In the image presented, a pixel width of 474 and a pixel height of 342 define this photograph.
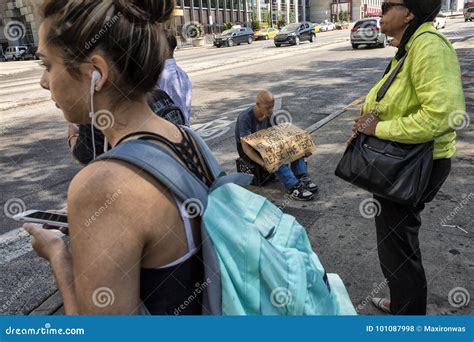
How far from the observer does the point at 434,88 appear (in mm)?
1997

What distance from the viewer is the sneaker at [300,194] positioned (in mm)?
4723

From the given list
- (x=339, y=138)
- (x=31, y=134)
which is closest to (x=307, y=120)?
(x=339, y=138)

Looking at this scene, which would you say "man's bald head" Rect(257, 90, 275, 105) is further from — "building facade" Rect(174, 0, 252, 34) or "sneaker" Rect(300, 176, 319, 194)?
"building facade" Rect(174, 0, 252, 34)

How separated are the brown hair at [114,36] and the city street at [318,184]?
10.3 inches

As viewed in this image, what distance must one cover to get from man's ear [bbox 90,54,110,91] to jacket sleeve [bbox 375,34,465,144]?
1560 millimetres

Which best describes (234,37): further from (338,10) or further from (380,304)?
(338,10)

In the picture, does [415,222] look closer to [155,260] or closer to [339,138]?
[155,260]

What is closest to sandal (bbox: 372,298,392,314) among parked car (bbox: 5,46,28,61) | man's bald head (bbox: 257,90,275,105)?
man's bald head (bbox: 257,90,275,105)

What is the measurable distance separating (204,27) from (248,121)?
4742cm

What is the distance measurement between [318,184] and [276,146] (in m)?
0.72

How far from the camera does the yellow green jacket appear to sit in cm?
200

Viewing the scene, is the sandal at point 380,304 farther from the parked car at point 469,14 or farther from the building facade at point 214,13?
the parked car at point 469,14

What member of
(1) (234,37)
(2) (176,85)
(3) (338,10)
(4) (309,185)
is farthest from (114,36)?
(3) (338,10)

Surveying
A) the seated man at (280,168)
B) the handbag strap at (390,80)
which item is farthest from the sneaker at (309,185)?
the handbag strap at (390,80)
